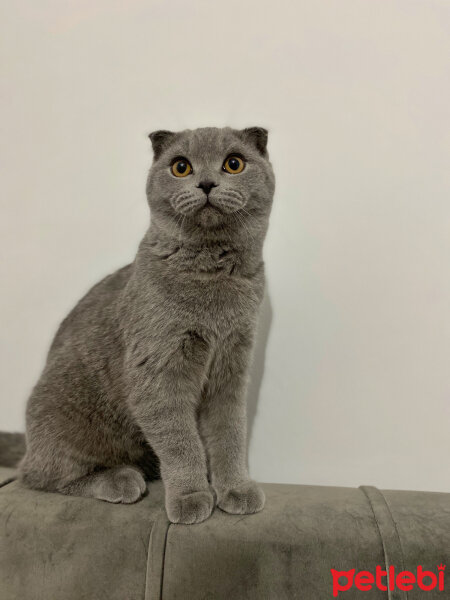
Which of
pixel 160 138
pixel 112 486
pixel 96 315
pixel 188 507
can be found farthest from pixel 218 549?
pixel 160 138

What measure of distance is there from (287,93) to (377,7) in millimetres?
306

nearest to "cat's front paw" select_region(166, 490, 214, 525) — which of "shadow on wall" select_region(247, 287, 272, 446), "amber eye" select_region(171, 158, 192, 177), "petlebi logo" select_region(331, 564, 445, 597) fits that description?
"petlebi logo" select_region(331, 564, 445, 597)

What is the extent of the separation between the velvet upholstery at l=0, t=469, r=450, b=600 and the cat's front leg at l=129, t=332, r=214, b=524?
69 mm

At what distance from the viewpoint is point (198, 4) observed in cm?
128

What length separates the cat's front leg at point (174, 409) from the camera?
0.85 metres

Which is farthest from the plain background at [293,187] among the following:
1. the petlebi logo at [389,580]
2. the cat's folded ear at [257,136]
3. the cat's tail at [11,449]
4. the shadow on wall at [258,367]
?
the petlebi logo at [389,580]

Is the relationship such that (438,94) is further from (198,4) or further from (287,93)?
(198,4)

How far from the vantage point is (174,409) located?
87 cm

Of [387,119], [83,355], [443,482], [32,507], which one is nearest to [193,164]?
[83,355]

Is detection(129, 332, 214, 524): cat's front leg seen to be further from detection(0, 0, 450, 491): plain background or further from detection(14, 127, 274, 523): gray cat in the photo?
detection(0, 0, 450, 491): plain background

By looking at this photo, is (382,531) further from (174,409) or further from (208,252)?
(208,252)

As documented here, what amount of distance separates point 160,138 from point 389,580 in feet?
2.96

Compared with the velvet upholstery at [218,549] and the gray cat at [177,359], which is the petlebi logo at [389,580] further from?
the gray cat at [177,359]

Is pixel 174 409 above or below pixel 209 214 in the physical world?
below
